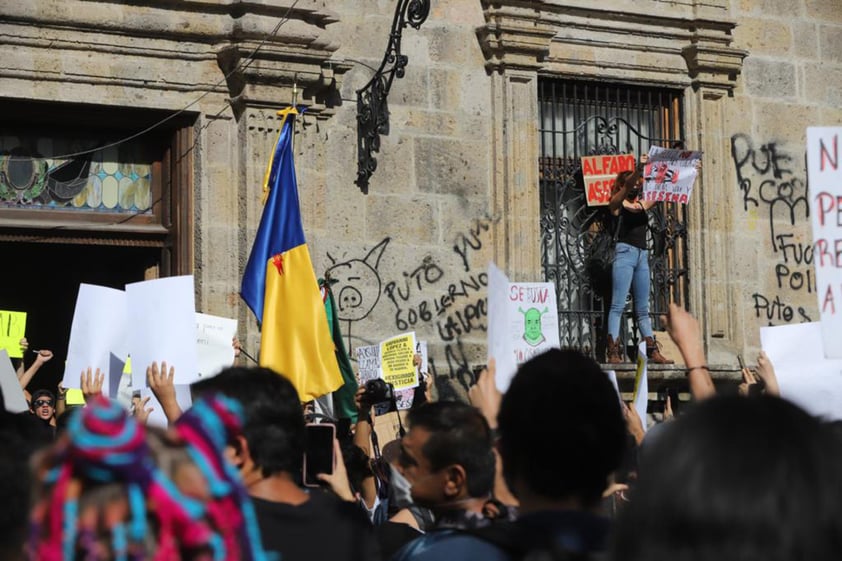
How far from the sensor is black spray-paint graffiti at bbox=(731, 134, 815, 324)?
10938 millimetres

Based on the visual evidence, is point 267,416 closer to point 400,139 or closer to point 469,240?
point 400,139

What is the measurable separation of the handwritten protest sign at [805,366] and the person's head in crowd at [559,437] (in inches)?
129

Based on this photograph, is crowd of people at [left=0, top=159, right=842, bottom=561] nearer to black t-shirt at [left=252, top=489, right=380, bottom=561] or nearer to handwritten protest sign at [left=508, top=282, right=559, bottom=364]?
black t-shirt at [left=252, top=489, right=380, bottom=561]

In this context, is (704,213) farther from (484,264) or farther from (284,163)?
(284,163)

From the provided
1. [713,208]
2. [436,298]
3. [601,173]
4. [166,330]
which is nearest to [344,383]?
[436,298]

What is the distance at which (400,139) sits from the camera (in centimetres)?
980

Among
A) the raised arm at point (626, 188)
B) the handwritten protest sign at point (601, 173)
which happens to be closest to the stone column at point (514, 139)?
the handwritten protest sign at point (601, 173)

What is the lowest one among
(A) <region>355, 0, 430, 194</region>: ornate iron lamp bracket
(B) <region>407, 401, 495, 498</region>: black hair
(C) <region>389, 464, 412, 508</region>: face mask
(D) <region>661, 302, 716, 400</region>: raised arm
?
(C) <region>389, 464, 412, 508</region>: face mask

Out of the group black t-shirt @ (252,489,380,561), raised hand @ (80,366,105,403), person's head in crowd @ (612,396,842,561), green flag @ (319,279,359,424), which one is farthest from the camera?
green flag @ (319,279,359,424)

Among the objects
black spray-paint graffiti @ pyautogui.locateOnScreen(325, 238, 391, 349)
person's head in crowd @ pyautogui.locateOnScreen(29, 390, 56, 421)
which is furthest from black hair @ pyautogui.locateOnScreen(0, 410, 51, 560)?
black spray-paint graffiti @ pyautogui.locateOnScreen(325, 238, 391, 349)

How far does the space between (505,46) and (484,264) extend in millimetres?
1609

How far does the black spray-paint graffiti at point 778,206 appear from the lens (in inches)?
431

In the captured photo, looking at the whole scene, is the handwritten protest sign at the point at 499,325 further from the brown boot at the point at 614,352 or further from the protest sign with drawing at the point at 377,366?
the brown boot at the point at 614,352

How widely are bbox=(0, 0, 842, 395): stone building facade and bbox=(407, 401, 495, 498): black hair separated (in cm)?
551
